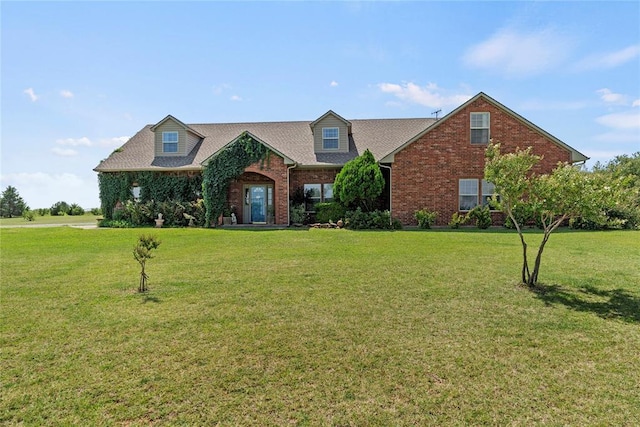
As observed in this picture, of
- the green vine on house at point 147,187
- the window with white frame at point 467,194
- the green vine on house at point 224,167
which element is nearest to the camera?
the window with white frame at point 467,194

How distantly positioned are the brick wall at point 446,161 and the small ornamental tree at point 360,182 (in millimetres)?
1852

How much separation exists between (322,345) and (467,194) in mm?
16662

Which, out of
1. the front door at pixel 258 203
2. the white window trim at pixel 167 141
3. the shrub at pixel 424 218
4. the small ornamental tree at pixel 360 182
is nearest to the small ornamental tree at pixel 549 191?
the small ornamental tree at pixel 360 182

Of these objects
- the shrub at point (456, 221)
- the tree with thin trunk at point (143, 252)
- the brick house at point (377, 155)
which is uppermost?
the brick house at point (377, 155)

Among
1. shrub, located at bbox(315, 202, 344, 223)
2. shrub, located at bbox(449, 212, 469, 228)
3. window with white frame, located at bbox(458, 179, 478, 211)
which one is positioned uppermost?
window with white frame, located at bbox(458, 179, 478, 211)

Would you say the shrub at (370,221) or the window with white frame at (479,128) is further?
the window with white frame at (479,128)

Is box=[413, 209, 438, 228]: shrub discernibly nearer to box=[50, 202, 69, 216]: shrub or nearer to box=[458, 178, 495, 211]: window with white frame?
box=[458, 178, 495, 211]: window with white frame

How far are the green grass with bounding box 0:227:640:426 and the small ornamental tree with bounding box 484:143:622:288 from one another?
1446mm

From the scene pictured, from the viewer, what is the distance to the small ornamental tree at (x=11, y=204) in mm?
39672

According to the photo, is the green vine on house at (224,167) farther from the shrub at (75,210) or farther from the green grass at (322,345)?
the shrub at (75,210)

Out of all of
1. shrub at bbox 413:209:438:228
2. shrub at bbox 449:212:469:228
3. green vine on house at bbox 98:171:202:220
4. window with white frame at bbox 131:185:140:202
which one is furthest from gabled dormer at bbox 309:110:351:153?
window with white frame at bbox 131:185:140:202

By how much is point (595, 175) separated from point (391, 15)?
25.9 feet

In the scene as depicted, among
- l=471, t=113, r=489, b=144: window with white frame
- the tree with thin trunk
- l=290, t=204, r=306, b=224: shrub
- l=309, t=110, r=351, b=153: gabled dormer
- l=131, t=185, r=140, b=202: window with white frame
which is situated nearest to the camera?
the tree with thin trunk

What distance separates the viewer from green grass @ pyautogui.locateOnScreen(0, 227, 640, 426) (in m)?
3.05
